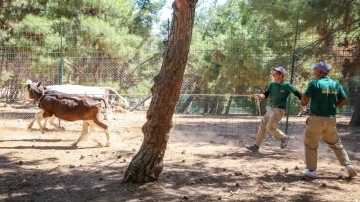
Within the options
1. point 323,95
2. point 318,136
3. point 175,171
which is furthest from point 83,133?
point 323,95

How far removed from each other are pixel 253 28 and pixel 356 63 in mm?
5774

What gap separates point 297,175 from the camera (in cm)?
675

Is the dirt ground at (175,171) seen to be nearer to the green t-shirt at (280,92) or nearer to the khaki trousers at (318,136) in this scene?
the khaki trousers at (318,136)

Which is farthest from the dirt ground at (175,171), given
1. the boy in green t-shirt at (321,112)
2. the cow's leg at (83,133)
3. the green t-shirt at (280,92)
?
the green t-shirt at (280,92)

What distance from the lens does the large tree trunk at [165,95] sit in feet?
18.7

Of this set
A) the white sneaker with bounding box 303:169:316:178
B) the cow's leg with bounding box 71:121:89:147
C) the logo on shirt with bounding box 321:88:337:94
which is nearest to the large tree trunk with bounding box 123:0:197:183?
the logo on shirt with bounding box 321:88:337:94

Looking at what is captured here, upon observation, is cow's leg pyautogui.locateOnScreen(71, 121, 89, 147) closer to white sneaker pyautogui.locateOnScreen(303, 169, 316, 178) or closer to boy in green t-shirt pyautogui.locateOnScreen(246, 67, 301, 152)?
boy in green t-shirt pyautogui.locateOnScreen(246, 67, 301, 152)

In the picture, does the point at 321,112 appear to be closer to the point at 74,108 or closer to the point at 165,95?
the point at 165,95

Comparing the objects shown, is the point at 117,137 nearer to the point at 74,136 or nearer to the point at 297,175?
the point at 74,136

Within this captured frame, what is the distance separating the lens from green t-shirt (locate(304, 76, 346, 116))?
6.34 metres

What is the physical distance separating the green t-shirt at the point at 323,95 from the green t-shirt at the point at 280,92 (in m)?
1.81

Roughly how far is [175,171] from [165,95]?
164cm

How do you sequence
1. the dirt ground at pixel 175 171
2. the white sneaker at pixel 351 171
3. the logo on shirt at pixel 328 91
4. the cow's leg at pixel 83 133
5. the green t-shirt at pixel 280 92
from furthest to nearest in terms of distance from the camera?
the cow's leg at pixel 83 133, the green t-shirt at pixel 280 92, the white sneaker at pixel 351 171, the logo on shirt at pixel 328 91, the dirt ground at pixel 175 171

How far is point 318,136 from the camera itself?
255 inches
